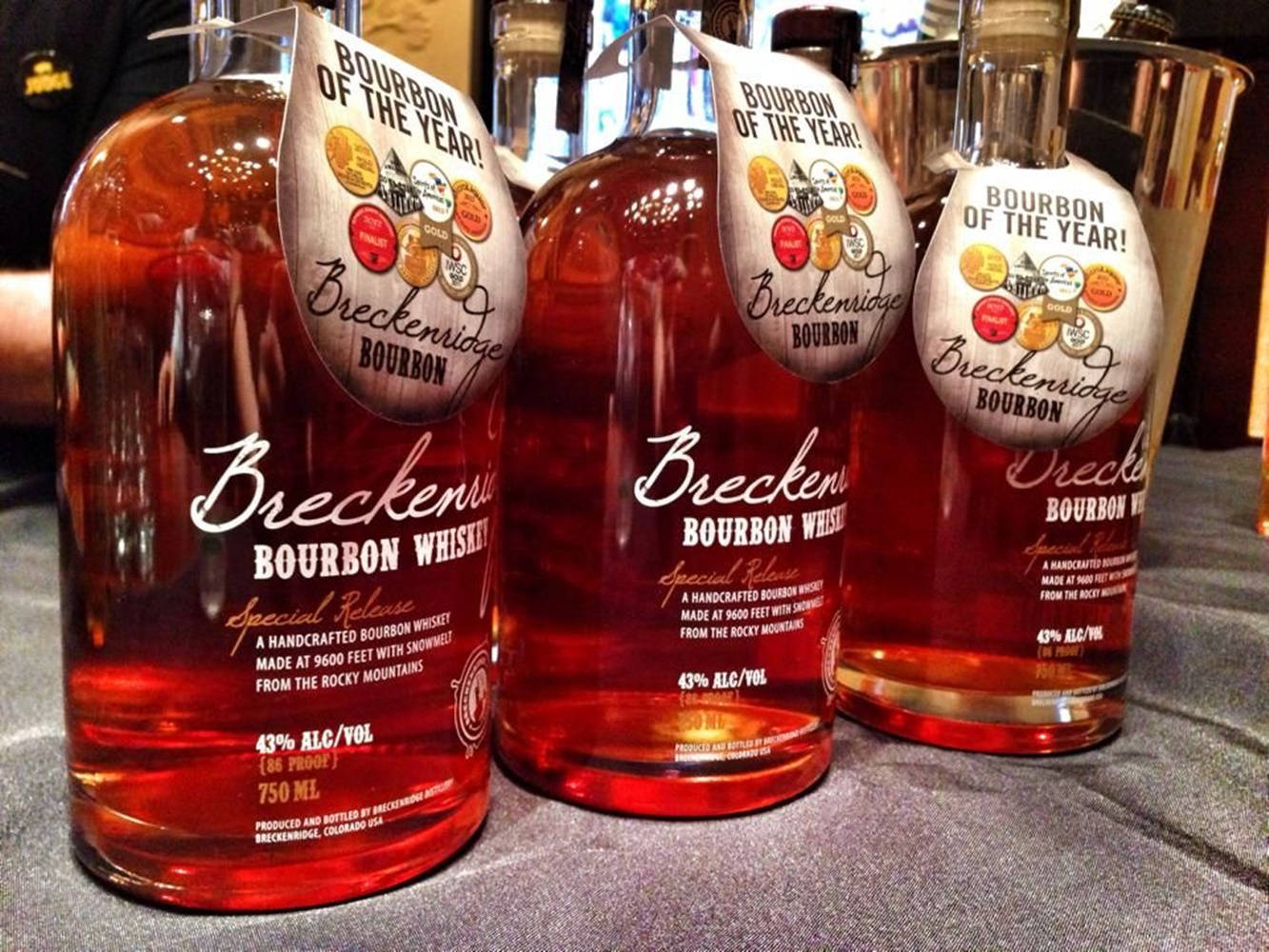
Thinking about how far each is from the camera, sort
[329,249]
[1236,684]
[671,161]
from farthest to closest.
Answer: [1236,684] → [671,161] → [329,249]

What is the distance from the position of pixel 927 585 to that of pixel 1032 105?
0.22m

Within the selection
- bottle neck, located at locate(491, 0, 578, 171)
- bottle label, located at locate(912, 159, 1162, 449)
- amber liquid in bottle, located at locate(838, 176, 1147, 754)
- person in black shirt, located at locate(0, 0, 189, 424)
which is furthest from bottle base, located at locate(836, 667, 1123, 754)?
person in black shirt, located at locate(0, 0, 189, 424)

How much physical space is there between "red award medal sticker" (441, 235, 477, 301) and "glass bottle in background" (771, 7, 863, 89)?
Answer: 0.63 ft

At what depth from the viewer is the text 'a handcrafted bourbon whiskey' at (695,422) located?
429mm

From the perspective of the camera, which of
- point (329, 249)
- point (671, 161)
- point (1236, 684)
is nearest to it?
point (329, 249)

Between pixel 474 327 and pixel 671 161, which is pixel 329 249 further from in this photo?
pixel 671 161

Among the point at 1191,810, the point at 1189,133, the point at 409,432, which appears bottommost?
the point at 1191,810

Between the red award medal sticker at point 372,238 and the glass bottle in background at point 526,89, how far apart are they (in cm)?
25

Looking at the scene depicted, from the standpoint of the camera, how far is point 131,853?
363 mm

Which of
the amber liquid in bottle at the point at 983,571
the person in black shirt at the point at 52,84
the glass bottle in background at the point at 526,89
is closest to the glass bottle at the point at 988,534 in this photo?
the amber liquid in bottle at the point at 983,571

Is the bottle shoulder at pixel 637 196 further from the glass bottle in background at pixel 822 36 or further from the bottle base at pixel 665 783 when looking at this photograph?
the bottle base at pixel 665 783

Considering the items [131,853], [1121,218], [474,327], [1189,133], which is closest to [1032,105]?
[1121,218]

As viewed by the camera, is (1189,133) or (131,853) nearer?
(131,853)

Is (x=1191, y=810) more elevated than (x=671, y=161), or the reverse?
(x=671, y=161)
